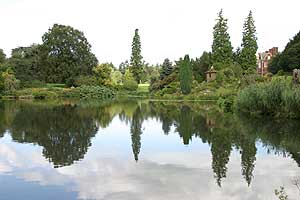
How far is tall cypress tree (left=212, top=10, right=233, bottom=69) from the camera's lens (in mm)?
53500

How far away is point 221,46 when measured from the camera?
176ft

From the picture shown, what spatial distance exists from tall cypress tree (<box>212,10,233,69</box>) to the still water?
1496 inches

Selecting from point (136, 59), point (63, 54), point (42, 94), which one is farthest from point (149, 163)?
point (136, 59)

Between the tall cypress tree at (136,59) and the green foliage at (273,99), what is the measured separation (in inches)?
1942

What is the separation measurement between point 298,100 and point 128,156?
989 centimetres

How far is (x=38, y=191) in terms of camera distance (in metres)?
6.81

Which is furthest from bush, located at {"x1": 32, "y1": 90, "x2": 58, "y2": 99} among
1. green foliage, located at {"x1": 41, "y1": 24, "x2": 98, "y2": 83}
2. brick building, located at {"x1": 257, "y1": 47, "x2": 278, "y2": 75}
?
brick building, located at {"x1": 257, "y1": 47, "x2": 278, "y2": 75}

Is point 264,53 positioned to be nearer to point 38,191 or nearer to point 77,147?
point 77,147

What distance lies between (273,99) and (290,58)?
22219 mm

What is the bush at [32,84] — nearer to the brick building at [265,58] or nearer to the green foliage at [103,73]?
the green foliage at [103,73]

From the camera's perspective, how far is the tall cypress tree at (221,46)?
53.5m

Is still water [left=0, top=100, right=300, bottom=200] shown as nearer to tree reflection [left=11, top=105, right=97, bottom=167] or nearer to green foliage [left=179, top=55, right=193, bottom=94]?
tree reflection [left=11, top=105, right=97, bottom=167]

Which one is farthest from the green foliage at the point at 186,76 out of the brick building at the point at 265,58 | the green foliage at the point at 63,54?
the brick building at the point at 265,58

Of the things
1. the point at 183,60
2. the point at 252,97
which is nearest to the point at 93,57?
the point at 183,60
